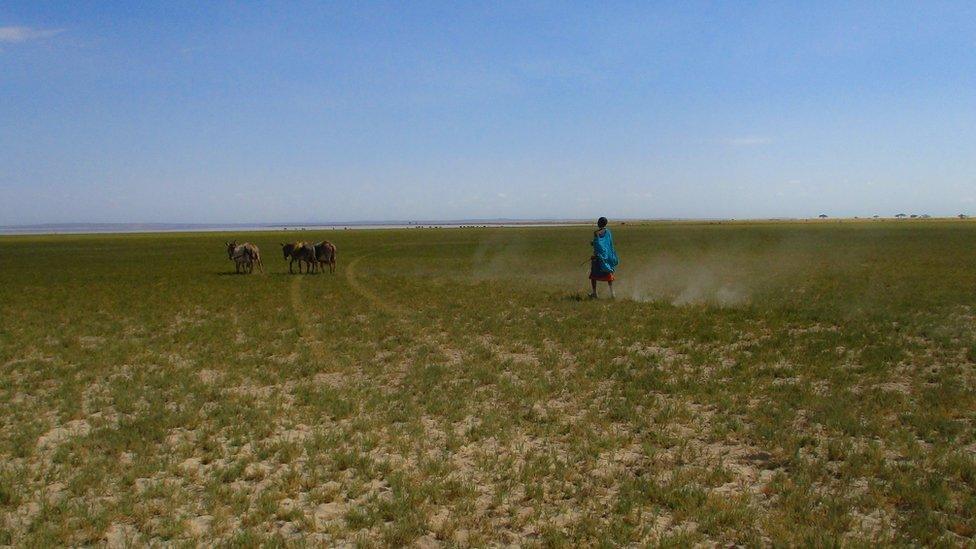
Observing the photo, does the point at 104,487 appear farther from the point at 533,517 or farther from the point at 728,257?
the point at 728,257

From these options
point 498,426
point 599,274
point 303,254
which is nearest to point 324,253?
point 303,254

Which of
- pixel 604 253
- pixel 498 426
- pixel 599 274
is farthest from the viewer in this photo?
pixel 599 274

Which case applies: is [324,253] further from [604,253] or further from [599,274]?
[604,253]

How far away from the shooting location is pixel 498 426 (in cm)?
752

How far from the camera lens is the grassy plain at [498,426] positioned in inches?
201

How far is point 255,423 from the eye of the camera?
768 cm

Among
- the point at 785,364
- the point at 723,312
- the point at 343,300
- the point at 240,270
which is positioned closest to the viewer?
the point at 785,364

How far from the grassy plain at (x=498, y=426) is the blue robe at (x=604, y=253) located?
52.4 inches

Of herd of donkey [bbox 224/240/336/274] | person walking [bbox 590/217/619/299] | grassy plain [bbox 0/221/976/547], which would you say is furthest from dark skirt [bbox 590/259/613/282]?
herd of donkey [bbox 224/240/336/274]

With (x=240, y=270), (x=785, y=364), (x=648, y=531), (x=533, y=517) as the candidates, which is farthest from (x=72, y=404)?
(x=240, y=270)

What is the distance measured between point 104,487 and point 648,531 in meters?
5.08

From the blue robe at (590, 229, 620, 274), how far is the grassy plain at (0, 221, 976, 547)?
1.33 metres

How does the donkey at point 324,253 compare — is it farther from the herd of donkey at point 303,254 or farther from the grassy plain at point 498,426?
the grassy plain at point 498,426

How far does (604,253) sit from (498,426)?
10748 millimetres
